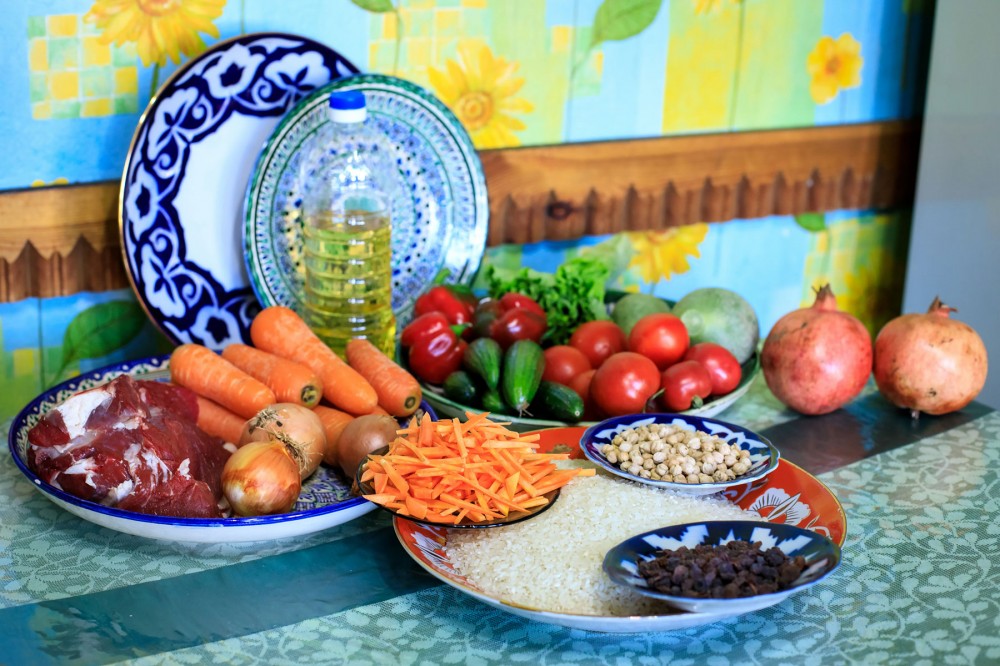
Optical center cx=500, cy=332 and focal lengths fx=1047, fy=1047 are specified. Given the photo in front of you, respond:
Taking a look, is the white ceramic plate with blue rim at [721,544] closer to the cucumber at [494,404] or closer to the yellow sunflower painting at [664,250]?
the cucumber at [494,404]

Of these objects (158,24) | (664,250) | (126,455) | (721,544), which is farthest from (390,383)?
(664,250)

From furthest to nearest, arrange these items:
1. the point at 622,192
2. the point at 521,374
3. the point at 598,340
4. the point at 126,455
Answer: the point at 622,192 < the point at 598,340 < the point at 521,374 < the point at 126,455

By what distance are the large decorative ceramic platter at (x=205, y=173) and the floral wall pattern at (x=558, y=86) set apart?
0.23 feet

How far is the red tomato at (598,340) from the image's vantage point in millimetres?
1448

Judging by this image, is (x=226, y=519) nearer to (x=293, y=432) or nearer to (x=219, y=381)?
(x=293, y=432)

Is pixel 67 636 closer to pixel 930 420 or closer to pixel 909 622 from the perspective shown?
pixel 909 622

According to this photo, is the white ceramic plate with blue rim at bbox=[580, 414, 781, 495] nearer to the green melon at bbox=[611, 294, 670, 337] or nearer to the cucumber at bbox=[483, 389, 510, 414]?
the cucumber at bbox=[483, 389, 510, 414]

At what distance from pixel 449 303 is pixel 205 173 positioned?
15.5 inches

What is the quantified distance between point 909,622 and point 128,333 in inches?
45.5

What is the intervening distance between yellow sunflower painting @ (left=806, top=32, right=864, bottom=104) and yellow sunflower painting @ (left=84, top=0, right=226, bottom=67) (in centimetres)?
112

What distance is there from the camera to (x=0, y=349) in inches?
59.3

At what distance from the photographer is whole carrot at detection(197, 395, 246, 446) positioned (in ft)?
4.22

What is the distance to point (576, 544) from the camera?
1.01 m

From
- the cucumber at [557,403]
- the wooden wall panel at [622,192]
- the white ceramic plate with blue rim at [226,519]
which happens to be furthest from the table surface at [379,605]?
the wooden wall panel at [622,192]
